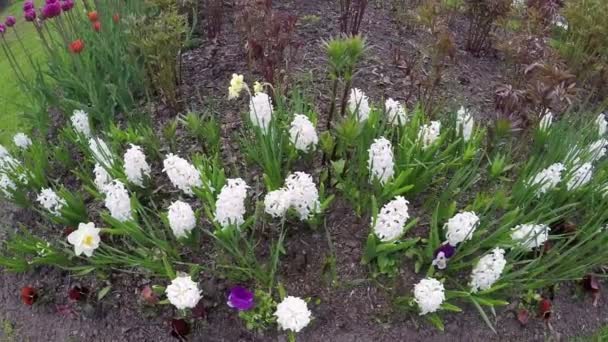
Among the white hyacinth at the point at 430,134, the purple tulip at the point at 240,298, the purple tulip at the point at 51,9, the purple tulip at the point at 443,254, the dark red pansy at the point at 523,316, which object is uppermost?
the purple tulip at the point at 51,9

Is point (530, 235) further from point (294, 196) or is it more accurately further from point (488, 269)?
point (294, 196)

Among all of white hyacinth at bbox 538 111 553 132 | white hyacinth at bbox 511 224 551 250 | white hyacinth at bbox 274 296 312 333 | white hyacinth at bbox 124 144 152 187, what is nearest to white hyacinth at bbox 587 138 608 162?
white hyacinth at bbox 538 111 553 132

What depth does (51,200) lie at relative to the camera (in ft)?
9.68

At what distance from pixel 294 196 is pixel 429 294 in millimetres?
812

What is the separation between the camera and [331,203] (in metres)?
2.94

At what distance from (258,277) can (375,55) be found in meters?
2.38

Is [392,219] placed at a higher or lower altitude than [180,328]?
higher

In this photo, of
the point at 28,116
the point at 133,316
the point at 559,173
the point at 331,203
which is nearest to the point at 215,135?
the point at 331,203

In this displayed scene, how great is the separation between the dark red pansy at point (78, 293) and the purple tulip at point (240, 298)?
90cm

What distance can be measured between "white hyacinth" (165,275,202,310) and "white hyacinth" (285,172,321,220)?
65 centimetres

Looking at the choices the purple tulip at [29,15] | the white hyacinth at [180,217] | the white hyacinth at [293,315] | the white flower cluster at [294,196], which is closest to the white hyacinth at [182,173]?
the white hyacinth at [180,217]

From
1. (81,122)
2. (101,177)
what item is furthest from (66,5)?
(101,177)

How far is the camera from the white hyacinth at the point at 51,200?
115 inches

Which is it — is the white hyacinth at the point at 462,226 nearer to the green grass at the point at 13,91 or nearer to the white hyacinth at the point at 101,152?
the white hyacinth at the point at 101,152
